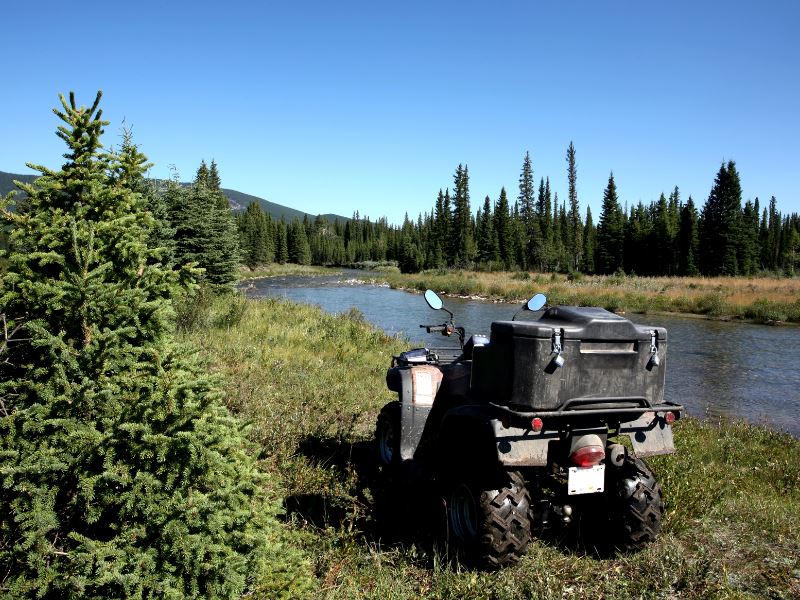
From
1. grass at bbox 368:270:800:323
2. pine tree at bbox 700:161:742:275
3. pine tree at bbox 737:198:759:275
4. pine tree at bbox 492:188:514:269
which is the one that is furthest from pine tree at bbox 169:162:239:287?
pine tree at bbox 492:188:514:269

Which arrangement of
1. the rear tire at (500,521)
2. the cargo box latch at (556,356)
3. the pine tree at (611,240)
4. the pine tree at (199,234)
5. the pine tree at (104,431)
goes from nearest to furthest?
the pine tree at (104,431), the cargo box latch at (556,356), the rear tire at (500,521), the pine tree at (199,234), the pine tree at (611,240)

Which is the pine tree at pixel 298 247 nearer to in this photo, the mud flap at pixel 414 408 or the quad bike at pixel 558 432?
the mud flap at pixel 414 408

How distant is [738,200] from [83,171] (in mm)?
52486

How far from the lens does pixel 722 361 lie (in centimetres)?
1491

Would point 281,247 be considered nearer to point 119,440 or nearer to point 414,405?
point 414,405

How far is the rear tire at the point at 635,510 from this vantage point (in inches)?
141

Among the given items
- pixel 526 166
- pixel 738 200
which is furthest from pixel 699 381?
pixel 526 166

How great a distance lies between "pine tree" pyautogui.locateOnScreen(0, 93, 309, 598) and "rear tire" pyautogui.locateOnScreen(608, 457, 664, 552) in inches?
88.0

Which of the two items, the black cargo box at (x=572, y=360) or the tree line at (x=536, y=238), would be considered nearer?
the black cargo box at (x=572, y=360)

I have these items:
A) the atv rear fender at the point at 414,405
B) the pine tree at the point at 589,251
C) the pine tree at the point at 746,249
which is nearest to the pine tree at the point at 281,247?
the pine tree at the point at 589,251

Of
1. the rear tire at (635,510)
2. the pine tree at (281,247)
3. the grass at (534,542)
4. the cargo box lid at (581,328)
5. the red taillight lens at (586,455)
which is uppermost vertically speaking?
the pine tree at (281,247)

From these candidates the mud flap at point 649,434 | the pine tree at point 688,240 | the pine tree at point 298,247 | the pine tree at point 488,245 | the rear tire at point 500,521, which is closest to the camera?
the rear tire at point 500,521

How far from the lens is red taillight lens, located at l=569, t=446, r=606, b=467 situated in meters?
3.32

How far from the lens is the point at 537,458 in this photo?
3285mm
